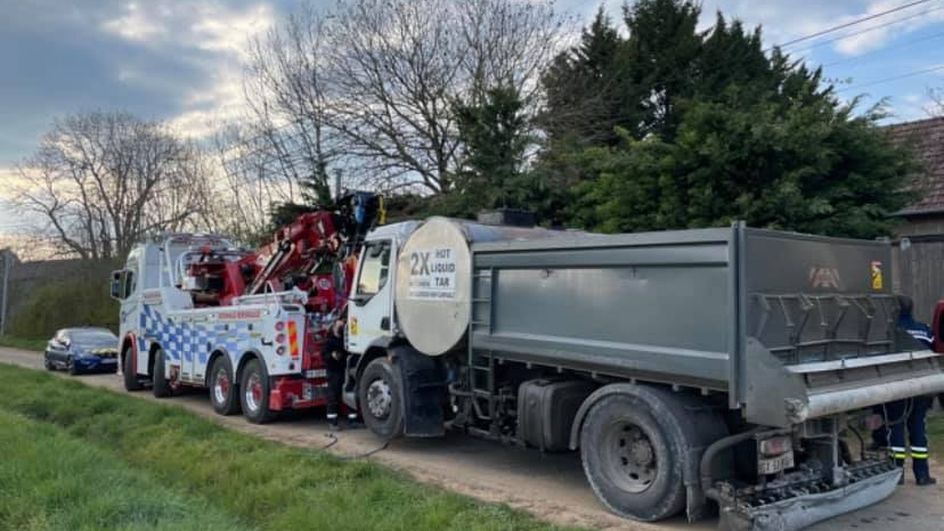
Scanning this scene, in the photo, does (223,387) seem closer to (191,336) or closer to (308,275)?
(191,336)

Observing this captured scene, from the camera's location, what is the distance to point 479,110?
1645cm

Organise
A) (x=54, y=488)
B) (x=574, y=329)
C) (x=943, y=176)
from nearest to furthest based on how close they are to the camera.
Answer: (x=54, y=488) → (x=574, y=329) → (x=943, y=176)

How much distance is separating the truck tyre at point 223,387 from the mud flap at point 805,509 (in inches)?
351

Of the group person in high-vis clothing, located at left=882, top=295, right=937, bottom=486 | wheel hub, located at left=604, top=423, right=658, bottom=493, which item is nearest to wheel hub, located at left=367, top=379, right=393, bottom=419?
wheel hub, located at left=604, top=423, right=658, bottom=493

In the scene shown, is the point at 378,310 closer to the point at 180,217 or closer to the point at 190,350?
the point at 190,350

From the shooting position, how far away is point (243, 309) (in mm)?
12555

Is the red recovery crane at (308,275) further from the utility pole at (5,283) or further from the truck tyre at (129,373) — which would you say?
the utility pole at (5,283)

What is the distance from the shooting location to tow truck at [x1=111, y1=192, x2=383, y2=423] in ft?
39.0

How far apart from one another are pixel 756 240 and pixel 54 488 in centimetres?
579

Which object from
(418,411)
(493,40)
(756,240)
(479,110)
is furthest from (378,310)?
(493,40)

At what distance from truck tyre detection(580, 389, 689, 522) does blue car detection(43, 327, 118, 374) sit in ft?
63.3

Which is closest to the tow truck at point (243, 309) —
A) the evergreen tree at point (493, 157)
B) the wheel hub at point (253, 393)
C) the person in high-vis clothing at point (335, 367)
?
the wheel hub at point (253, 393)

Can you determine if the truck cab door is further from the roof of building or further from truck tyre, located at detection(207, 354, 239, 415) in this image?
the roof of building

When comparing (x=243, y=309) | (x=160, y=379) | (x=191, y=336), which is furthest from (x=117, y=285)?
(x=243, y=309)
